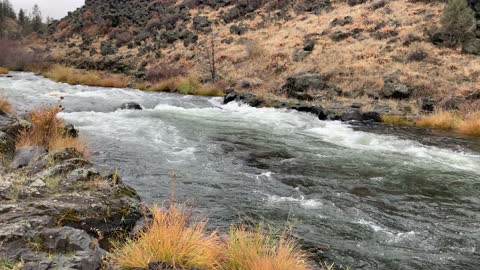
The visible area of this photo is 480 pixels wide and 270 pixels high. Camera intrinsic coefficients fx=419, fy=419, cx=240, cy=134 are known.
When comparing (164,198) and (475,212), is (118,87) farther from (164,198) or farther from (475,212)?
(475,212)

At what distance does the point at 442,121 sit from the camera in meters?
17.7

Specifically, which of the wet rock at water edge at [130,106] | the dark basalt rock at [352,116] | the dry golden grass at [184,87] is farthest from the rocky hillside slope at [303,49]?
the wet rock at water edge at [130,106]

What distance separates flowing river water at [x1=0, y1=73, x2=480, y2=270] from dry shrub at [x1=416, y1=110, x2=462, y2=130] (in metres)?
1.57

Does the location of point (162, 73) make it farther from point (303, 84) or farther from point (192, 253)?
point (192, 253)

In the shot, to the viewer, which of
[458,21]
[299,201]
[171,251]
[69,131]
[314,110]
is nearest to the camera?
[171,251]

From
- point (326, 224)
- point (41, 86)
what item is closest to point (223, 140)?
point (326, 224)

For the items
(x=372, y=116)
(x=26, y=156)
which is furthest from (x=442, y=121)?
(x=26, y=156)

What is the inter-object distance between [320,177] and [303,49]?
23.0m

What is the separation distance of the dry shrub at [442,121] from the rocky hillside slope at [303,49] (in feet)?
4.15

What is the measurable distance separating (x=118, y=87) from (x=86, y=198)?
2591 centimetres

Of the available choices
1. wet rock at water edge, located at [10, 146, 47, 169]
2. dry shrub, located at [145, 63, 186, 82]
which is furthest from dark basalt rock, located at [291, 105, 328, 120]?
dry shrub, located at [145, 63, 186, 82]

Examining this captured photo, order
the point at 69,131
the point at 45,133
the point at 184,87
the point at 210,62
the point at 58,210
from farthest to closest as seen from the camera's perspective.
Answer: the point at 210,62, the point at 184,87, the point at 69,131, the point at 45,133, the point at 58,210

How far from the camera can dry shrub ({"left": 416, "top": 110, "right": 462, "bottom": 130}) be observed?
57.4 feet

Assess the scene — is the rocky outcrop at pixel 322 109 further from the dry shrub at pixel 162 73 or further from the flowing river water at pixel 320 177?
the dry shrub at pixel 162 73
